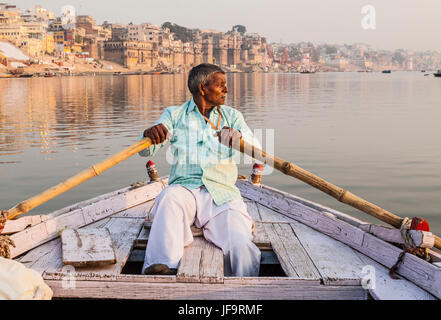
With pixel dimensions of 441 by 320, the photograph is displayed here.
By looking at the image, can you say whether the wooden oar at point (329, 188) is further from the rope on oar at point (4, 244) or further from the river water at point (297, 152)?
the river water at point (297, 152)

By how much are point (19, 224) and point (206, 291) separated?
1742 millimetres

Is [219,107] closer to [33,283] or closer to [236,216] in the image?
[236,216]

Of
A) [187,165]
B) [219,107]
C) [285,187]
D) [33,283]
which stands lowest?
[285,187]

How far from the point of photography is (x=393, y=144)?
1238cm

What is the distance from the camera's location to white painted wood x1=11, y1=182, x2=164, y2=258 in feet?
11.1

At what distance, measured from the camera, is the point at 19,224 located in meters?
3.63

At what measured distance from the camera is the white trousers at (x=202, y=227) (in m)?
3.07

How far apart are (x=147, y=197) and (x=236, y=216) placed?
1.71 meters

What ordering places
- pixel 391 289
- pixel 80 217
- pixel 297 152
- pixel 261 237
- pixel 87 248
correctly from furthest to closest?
pixel 297 152, pixel 80 217, pixel 261 237, pixel 87 248, pixel 391 289

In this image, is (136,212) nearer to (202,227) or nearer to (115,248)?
(115,248)

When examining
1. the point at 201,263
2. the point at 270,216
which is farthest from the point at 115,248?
the point at 270,216

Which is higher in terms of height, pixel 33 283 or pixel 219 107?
pixel 219 107

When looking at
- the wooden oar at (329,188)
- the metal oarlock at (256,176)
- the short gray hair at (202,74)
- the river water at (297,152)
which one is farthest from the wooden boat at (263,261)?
the river water at (297,152)
